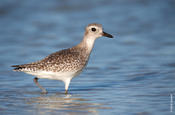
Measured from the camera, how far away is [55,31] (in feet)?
59.4

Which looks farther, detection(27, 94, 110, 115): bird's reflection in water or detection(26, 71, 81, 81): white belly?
detection(26, 71, 81, 81): white belly

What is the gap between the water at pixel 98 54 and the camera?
8.76m

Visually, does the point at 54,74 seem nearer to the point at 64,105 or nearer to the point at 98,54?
the point at 64,105

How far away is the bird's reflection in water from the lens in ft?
26.9

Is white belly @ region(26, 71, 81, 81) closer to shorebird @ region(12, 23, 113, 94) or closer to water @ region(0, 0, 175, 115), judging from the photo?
shorebird @ region(12, 23, 113, 94)

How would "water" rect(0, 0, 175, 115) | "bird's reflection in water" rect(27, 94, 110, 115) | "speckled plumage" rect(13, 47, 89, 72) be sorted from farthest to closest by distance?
1. "speckled plumage" rect(13, 47, 89, 72)
2. "water" rect(0, 0, 175, 115)
3. "bird's reflection in water" rect(27, 94, 110, 115)

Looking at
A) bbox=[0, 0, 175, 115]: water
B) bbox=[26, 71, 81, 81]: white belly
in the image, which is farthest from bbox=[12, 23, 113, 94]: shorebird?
bbox=[0, 0, 175, 115]: water

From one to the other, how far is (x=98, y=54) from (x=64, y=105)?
6.25 meters

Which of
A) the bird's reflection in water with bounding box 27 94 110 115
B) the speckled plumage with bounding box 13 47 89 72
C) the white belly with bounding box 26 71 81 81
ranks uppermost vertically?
the speckled plumage with bounding box 13 47 89 72

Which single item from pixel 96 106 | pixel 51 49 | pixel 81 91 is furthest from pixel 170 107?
pixel 51 49

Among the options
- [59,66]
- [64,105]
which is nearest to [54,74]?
[59,66]

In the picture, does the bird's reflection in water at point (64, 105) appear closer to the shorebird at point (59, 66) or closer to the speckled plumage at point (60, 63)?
the shorebird at point (59, 66)

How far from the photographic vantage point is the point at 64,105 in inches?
345

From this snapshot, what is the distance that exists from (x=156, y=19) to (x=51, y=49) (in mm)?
6090
